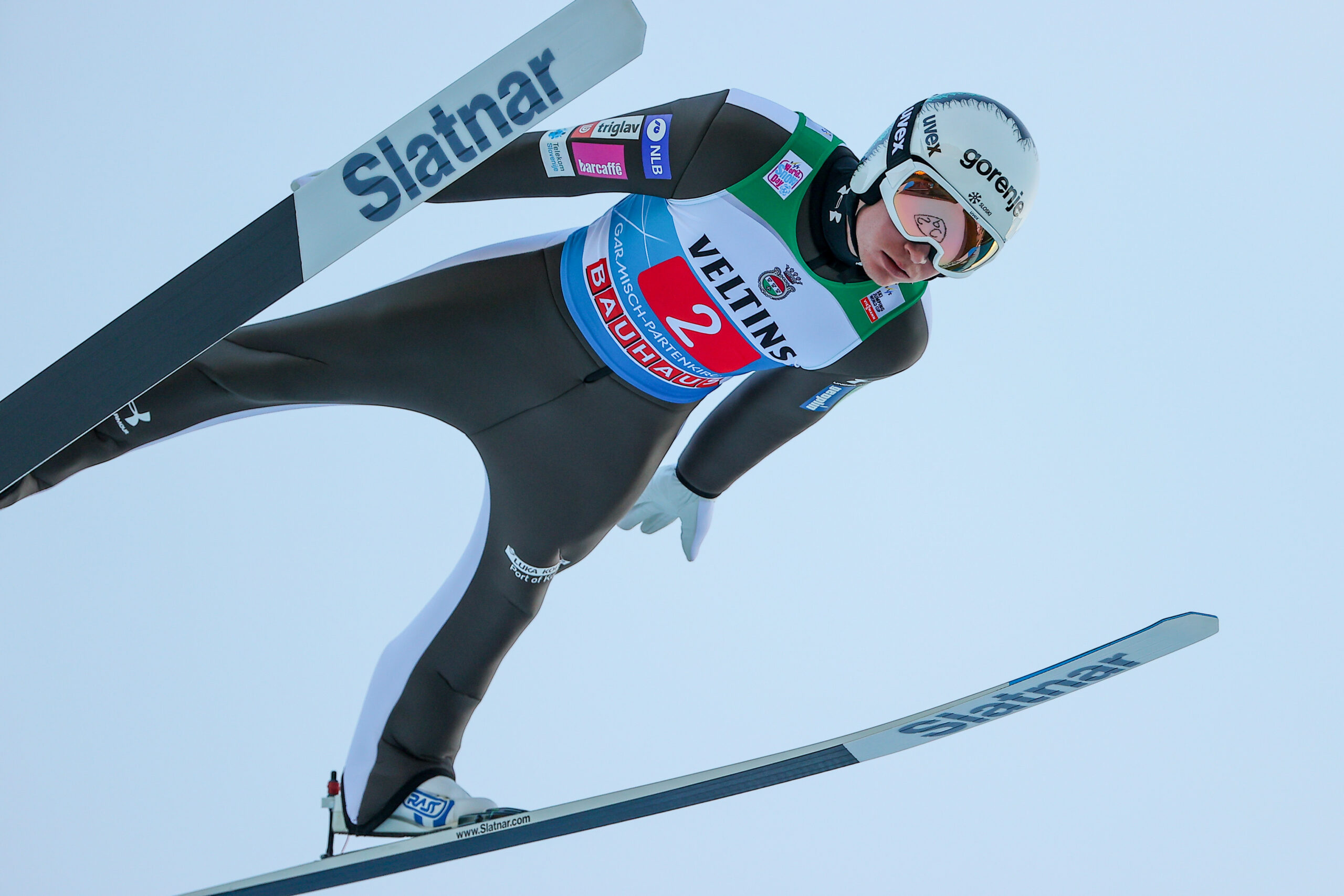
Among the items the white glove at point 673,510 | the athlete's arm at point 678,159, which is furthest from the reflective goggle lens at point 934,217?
the white glove at point 673,510

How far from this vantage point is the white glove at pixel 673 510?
2461mm

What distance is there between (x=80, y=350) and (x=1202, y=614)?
1.69 meters

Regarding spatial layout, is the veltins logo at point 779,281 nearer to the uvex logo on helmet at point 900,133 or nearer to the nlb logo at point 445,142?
the uvex logo on helmet at point 900,133

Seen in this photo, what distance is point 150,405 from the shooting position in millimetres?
1811

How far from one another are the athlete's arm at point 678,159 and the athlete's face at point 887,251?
0.62 feet

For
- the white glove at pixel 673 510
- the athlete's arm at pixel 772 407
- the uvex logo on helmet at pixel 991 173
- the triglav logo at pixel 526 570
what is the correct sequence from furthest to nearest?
the white glove at pixel 673 510
the triglav logo at pixel 526 570
the athlete's arm at pixel 772 407
the uvex logo on helmet at pixel 991 173

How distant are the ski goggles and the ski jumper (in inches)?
4.2

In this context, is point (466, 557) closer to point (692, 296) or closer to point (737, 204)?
point (692, 296)

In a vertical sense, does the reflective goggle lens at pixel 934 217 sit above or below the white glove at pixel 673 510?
below

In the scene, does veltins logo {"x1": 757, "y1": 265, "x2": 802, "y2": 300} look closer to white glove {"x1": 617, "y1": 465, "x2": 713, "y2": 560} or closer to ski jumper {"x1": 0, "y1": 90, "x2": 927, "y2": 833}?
ski jumper {"x1": 0, "y1": 90, "x2": 927, "y2": 833}

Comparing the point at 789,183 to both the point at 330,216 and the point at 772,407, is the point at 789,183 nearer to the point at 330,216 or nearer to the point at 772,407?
the point at 772,407

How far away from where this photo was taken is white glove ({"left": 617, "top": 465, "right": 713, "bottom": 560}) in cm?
246

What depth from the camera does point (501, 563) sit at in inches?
86.0

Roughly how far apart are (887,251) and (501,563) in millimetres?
900
